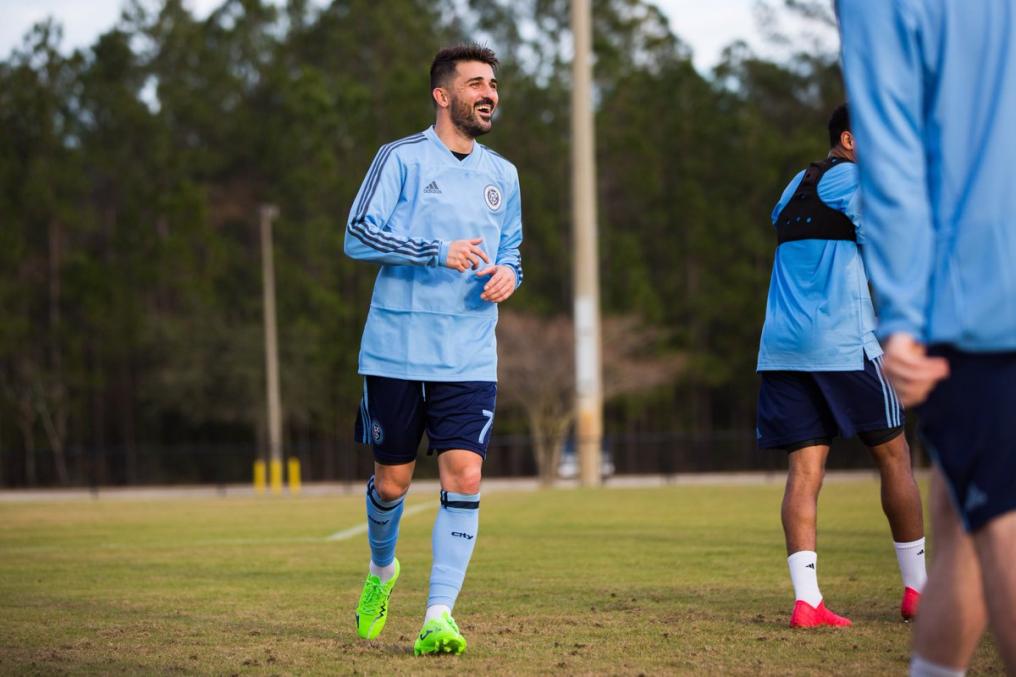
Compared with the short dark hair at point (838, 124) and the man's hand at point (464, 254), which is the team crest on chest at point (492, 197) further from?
the short dark hair at point (838, 124)

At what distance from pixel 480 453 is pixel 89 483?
144 feet

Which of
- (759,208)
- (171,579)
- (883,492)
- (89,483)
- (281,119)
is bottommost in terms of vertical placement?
(89,483)

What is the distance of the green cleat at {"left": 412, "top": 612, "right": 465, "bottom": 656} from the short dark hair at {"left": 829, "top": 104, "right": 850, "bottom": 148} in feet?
9.11

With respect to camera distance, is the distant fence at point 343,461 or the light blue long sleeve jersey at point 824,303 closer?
the light blue long sleeve jersey at point 824,303

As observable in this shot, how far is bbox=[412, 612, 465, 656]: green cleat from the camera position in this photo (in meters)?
5.07

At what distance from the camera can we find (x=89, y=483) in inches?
1838

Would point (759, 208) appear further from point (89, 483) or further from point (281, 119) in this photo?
point (89, 483)

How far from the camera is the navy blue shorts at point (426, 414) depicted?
17.8 feet

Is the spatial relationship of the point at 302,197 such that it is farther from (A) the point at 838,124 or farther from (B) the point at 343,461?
(A) the point at 838,124

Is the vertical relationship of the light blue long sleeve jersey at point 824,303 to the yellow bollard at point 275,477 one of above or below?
above

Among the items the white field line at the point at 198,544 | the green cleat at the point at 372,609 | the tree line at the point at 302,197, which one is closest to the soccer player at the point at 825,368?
the green cleat at the point at 372,609

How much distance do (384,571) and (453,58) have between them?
2180 mm

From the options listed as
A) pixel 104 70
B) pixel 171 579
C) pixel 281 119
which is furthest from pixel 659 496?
pixel 104 70

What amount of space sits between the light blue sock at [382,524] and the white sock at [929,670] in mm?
3131
